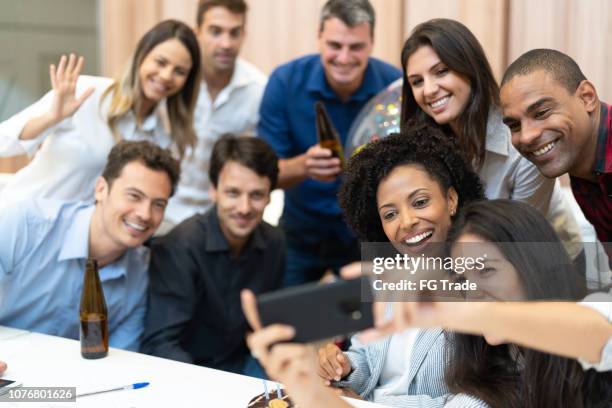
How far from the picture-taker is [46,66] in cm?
397

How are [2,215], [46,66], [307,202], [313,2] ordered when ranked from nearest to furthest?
[2,215] < [307,202] < [313,2] < [46,66]

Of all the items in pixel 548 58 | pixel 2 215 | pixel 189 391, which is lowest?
pixel 189 391

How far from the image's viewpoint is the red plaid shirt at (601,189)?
1.60 m

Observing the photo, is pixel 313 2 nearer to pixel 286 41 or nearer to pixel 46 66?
pixel 286 41

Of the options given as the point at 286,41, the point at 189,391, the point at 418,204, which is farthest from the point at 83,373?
the point at 286,41

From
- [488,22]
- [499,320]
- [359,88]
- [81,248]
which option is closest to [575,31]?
[488,22]

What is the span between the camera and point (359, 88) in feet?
8.49

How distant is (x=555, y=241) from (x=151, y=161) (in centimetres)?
124

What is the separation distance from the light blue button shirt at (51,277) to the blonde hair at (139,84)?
1.43ft

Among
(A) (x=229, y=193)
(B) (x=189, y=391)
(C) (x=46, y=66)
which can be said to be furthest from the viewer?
(C) (x=46, y=66)

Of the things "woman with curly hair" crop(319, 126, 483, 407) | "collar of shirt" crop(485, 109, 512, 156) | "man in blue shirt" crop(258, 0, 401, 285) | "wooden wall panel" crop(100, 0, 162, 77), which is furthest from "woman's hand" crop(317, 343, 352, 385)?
"wooden wall panel" crop(100, 0, 162, 77)

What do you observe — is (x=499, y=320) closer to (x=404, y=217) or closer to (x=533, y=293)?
(x=533, y=293)

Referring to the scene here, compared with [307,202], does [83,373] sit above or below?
below

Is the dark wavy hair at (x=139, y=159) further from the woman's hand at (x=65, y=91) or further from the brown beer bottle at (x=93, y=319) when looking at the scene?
the brown beer bottle at (x=93, y=319)
